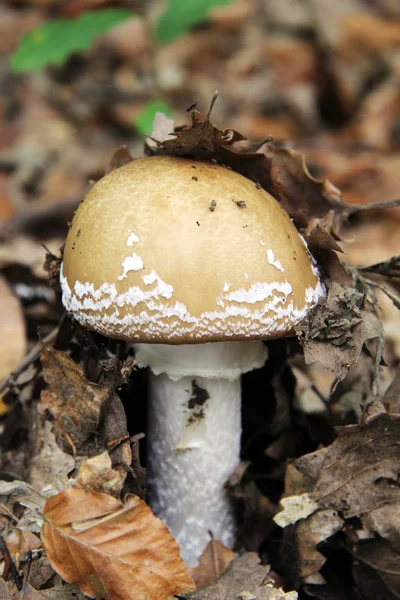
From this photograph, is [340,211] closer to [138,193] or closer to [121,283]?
[138,193]

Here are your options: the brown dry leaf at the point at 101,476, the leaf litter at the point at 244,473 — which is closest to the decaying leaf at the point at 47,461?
the leaf litter at the point at 244,473

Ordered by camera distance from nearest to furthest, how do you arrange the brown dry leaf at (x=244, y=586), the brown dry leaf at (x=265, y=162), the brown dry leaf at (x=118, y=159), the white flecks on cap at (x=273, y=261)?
the white flecks on cap at (x=273, y=261)
the brown dry leaf at (x=244, y=586)
the brown dry leaf at (x=265, y=162)
the brown dry leaf at (x=118, y=159)

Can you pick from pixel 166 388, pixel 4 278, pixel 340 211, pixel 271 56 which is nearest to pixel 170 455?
pixel 166 388

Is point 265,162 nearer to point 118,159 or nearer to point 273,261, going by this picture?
point 273,261

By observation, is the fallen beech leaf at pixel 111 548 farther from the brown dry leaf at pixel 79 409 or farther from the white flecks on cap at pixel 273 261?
the white flecks on cap at pixel 273 261

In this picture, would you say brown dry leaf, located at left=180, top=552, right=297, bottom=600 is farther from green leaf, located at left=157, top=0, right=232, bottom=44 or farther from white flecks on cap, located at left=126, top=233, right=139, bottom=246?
green leaf, located at left=157, top=0, right=232, bottom=44

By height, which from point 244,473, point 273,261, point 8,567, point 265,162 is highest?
point 265,162

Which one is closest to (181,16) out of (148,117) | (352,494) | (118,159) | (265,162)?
(148,117)

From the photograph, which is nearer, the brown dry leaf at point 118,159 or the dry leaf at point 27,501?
the dry leaf at point 27,501
